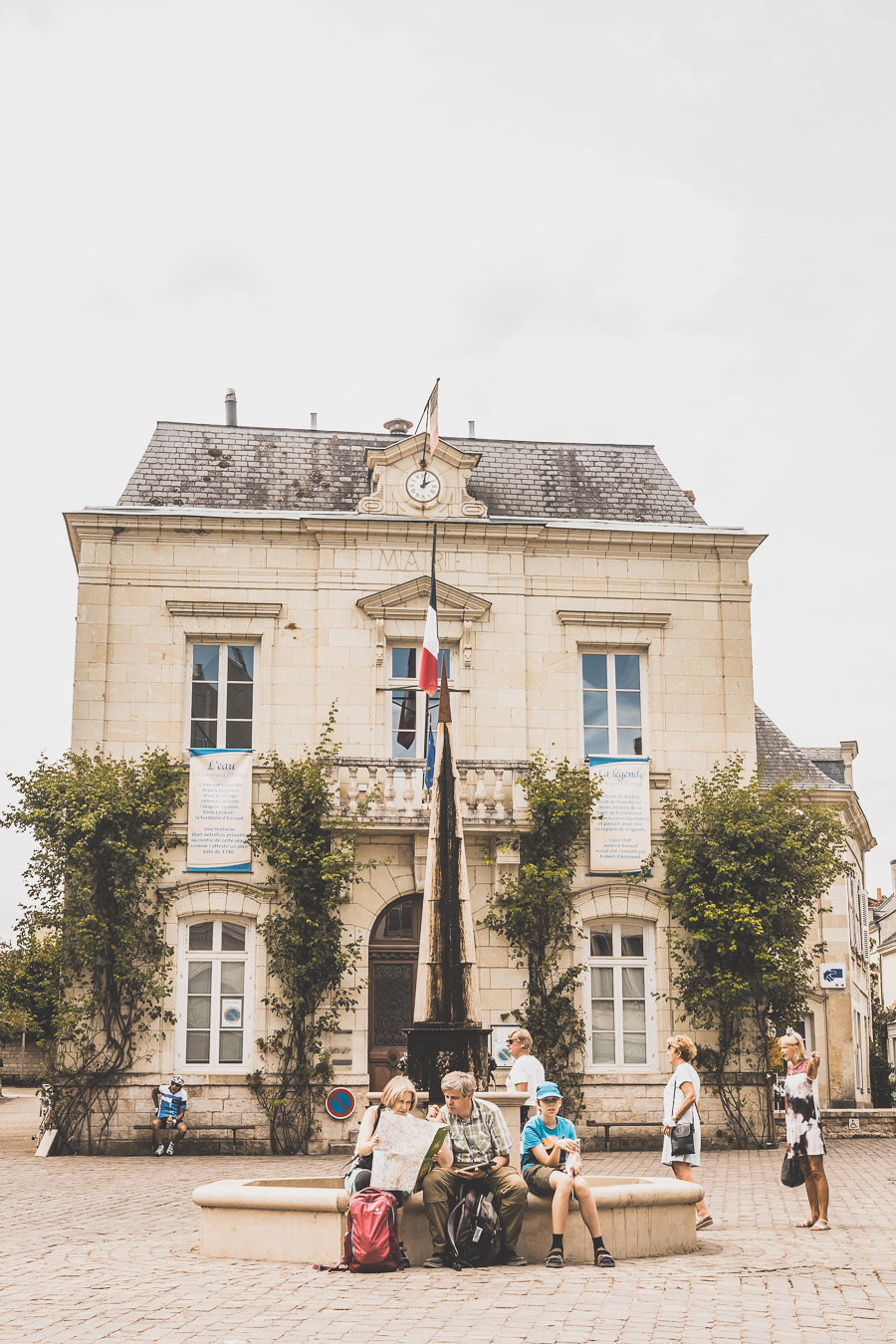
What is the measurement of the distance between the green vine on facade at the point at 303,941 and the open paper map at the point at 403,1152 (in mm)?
10997

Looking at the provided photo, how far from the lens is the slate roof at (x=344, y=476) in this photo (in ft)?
75.0

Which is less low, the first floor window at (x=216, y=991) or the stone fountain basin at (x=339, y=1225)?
the first floor window at (x=216, y=991)

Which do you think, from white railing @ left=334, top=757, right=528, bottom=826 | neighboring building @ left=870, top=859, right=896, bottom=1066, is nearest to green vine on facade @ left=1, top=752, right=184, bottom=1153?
white railing @ left=334, top=757, right=528, bottom=826

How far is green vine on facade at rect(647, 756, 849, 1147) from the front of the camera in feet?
68.8

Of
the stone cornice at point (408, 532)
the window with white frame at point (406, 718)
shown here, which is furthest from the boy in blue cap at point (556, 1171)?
the stone cornice at point (408, 532)

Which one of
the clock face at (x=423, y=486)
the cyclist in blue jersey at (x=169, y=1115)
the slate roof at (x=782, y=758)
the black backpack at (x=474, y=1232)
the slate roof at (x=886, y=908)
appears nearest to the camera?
the black backpack at (x=474, y=1232)

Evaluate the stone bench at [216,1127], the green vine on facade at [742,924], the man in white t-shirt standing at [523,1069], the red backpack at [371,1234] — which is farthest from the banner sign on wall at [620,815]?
the red backpack at [371,1234]

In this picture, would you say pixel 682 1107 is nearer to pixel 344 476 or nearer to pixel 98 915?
pixel 98 915

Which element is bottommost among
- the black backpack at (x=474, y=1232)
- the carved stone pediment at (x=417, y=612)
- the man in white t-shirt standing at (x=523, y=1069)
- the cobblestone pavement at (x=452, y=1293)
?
the cobblestone pavement at (x=452, y=1293)

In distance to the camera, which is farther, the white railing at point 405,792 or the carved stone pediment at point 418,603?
the carved stone pediment at point 418,603

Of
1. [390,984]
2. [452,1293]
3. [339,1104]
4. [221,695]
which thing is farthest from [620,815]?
[452,1293]

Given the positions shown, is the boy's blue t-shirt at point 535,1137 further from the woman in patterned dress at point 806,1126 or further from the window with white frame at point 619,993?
the window with white frame at point 619,993

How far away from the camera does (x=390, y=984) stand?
2130cm

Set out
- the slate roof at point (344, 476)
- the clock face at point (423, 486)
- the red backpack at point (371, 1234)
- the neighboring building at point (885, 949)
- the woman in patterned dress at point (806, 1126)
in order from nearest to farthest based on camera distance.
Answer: the red backpack at point (371, 1234), the woman in patterned dress at point (806, 1126), the clock face at point (423, 486), the slate roof at point (344, 476), the neighboring building at point (885, 949)
